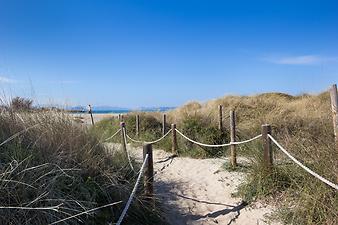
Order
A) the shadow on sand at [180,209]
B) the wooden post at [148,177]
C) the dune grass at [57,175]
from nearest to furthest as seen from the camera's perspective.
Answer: the dune grass at [57,175] → the wooden post at [148,177] → the shadow on sand at [180,209]

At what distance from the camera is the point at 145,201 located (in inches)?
199

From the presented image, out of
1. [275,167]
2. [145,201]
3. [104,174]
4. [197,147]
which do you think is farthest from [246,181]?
[197,147]

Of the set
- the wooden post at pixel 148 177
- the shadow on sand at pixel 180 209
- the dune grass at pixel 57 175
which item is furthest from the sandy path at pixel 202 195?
the dune grass at pixel 57 175

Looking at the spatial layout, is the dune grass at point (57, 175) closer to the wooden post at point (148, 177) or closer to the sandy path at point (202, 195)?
the wooden post at point (148, 177)

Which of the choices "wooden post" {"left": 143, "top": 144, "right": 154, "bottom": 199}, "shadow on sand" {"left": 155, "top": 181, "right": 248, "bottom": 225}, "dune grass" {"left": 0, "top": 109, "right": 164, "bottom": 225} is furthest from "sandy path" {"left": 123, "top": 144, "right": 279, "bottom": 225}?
"dune grass" {"left": 0, "top": 109, "right": 164, "bottom": 225}

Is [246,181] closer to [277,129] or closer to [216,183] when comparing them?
[216,183]

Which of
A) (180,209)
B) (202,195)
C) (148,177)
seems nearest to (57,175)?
(148,177)

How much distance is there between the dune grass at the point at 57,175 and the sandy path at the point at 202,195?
33.3 inches

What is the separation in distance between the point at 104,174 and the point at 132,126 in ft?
35.7

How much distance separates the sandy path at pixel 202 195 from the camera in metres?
5.60

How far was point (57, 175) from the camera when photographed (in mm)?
4098

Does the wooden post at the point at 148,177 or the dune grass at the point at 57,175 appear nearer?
the dune grass at the point at 57,175

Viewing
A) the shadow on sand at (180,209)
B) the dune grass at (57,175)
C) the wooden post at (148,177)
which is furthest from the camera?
the shadow on sand at (180,209)

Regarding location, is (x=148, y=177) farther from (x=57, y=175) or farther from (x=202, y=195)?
(x=202, y=195)
